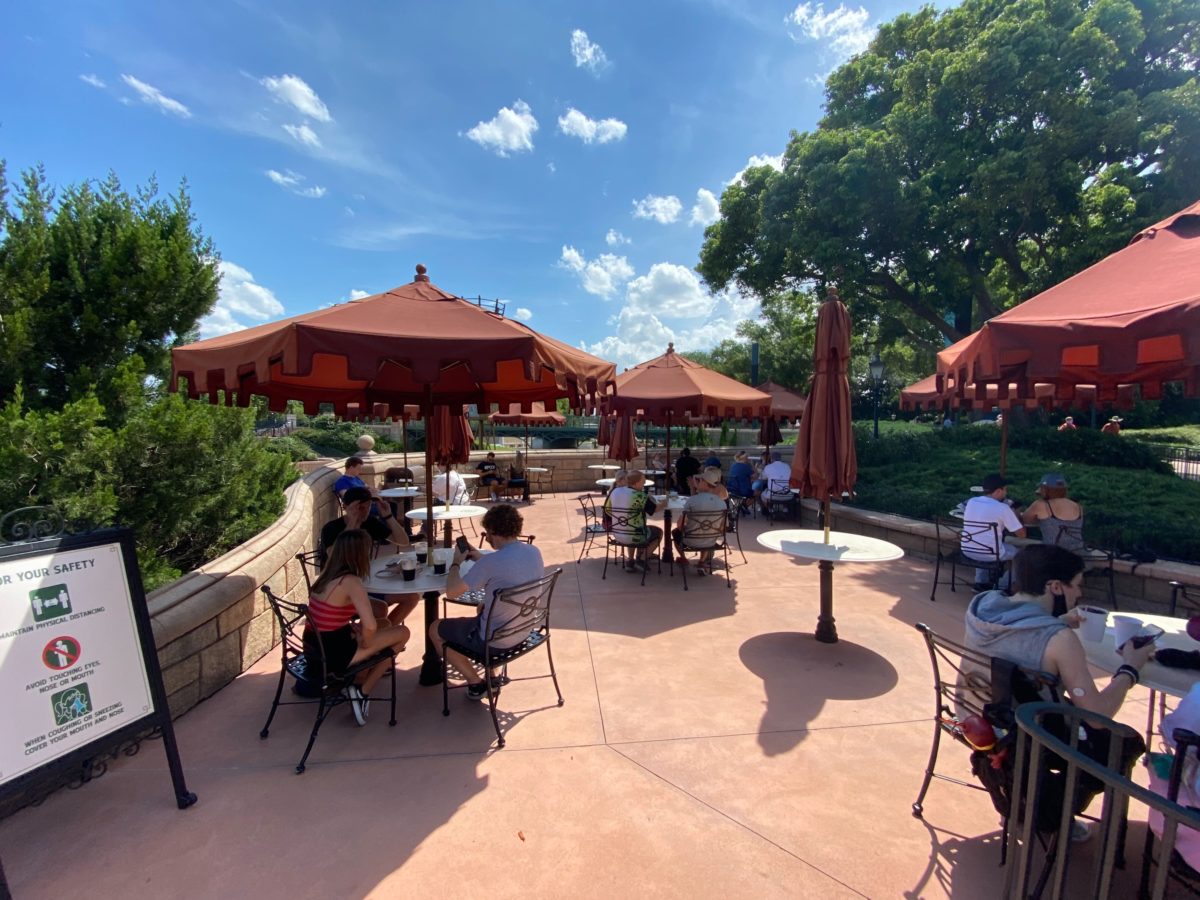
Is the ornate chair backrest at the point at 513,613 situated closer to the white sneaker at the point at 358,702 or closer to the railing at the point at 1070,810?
the white sneaker at the point at 358,702

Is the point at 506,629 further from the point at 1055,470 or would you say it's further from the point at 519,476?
the point at 1055,470

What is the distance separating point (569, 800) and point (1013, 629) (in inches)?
83.9

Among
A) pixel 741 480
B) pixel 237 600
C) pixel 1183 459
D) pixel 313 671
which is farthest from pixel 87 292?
pixel 1183 459

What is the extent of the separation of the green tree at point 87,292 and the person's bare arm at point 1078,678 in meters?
7.24

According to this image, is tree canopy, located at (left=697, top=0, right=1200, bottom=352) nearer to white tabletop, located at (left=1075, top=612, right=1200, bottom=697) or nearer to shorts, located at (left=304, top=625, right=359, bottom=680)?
white tabletop, located at (left=1075, top=612, right=1200, bottom=697)

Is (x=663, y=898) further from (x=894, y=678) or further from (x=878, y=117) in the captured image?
(x=878, y=117)

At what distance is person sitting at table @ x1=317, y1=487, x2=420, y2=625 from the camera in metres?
4.10

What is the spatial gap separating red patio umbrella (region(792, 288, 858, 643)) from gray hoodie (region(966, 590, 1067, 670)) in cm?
184

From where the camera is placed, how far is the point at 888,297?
55.7 feet

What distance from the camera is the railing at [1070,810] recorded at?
1261mm

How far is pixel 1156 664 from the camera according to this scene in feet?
7.99

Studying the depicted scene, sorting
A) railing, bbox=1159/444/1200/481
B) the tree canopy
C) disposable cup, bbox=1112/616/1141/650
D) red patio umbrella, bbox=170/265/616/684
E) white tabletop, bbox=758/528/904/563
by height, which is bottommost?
railing, bbox=1159/444/1200/481

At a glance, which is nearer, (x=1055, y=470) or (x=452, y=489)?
(x=452, y=489)

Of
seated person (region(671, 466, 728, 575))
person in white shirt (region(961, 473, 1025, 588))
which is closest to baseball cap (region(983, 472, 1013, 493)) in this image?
person in white shirt (region(961, 473, 1025, 588))
